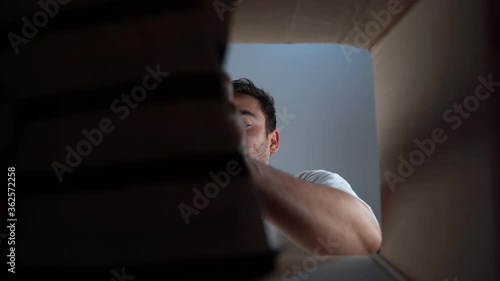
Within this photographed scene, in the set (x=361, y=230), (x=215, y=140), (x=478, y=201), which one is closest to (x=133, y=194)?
(x=215, y=140)

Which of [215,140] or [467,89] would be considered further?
[467,89]

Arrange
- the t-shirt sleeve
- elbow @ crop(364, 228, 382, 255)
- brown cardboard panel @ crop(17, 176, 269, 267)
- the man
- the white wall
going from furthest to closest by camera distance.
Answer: the white wall, the t-shirt sleeve, elbow @ crop(364, 228, 382, 255), the man, brown cardboard panel @ crop(17, 176, 269, 267)

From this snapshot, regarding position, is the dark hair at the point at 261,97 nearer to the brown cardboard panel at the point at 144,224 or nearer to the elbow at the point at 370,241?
the elbow at the point at 370,241

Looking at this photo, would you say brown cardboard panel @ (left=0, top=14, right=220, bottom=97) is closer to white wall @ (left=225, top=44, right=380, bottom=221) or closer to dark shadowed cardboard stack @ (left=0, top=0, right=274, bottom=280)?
dark shadowed cardboard stack @ (left=0, top=0, right=274, bottom=280)

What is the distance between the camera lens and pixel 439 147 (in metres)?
0.61

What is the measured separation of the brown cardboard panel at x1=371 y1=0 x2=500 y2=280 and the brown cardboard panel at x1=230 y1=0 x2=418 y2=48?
0.09 ft

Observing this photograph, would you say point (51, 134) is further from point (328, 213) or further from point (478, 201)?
point (328, 213)

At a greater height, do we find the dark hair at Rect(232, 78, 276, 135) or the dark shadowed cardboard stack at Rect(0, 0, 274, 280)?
the dark hair at Rect(232, 78, 276, 135)

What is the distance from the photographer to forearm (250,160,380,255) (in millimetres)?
668

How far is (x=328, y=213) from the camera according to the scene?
84 centimetres

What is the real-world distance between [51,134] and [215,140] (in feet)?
0.28

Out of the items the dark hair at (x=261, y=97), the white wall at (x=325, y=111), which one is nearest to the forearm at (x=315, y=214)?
the dark hair at (x=261, y=97)

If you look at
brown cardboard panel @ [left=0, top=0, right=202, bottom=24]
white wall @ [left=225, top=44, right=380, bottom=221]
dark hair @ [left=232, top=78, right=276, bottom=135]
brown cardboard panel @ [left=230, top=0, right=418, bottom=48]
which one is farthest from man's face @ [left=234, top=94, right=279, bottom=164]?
brown cardboard panel @ [left=0, top=0, right=202, bottom=24]

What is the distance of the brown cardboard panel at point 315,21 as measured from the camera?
75 centimetres
